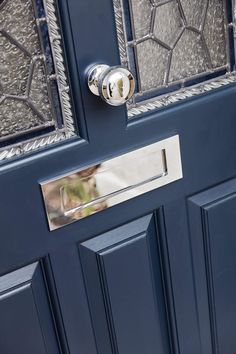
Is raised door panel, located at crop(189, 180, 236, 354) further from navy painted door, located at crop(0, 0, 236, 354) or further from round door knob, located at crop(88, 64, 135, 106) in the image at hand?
round door knob, located at crop(88, 64, 135, 106)

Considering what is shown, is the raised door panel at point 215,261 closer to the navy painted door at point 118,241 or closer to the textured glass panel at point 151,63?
the navy painted door at point 118,241

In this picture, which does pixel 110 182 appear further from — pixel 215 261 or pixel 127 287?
pixel 215 261

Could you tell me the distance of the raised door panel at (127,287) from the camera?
3.37 feet

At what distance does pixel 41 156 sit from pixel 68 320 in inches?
11.9

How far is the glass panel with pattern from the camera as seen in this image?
0.97m

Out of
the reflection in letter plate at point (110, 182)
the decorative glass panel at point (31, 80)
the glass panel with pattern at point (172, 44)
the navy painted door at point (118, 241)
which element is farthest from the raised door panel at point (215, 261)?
the decorative glass panel at point (31, 80)

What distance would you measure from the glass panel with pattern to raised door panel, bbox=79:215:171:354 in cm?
23

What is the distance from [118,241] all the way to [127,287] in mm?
97

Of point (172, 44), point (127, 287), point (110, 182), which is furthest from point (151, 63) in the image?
point (127, 287)

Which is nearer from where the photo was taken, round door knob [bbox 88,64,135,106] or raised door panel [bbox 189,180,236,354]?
round door knob [bbox 88,64,135,106]

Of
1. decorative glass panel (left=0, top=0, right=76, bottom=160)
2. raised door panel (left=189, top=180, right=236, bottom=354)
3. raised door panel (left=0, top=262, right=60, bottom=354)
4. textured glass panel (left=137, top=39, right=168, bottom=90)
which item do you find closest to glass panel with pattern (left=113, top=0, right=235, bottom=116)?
textured glass panel (left=137, top=39, right=168, bottom=90)

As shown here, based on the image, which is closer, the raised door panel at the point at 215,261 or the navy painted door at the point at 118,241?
→ the navy painted door at the point at 118,241

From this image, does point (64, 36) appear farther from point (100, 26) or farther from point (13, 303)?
point (13, 303)

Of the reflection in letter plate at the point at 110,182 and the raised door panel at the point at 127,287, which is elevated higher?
the reflection in letter plate at the point at 110,182
